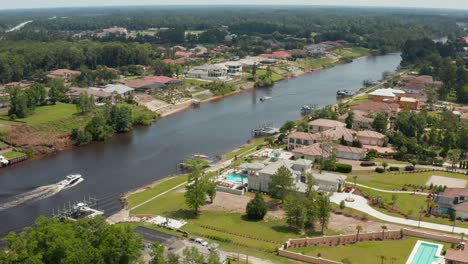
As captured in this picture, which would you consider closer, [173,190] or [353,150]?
[173,190]

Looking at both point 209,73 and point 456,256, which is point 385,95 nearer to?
point 209,73

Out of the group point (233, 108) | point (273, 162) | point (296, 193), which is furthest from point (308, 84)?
point (296, 193)

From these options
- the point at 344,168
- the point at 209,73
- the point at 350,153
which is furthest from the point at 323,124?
the point at 209,73

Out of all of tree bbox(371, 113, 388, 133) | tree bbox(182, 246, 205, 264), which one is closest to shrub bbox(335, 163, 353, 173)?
tree bbox(371, 113, 388, 133)

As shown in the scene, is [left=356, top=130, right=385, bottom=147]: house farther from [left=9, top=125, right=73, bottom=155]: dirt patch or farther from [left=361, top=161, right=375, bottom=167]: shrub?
[left=9, top=125, right=73, bottom=155]: dirt patch

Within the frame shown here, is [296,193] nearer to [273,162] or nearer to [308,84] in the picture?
[273,162]

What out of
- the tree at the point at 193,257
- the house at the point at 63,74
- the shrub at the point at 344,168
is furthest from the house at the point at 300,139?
the house at the point at 63,74

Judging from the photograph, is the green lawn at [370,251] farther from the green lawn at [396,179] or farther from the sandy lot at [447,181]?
the sandy lot at [447,181]
